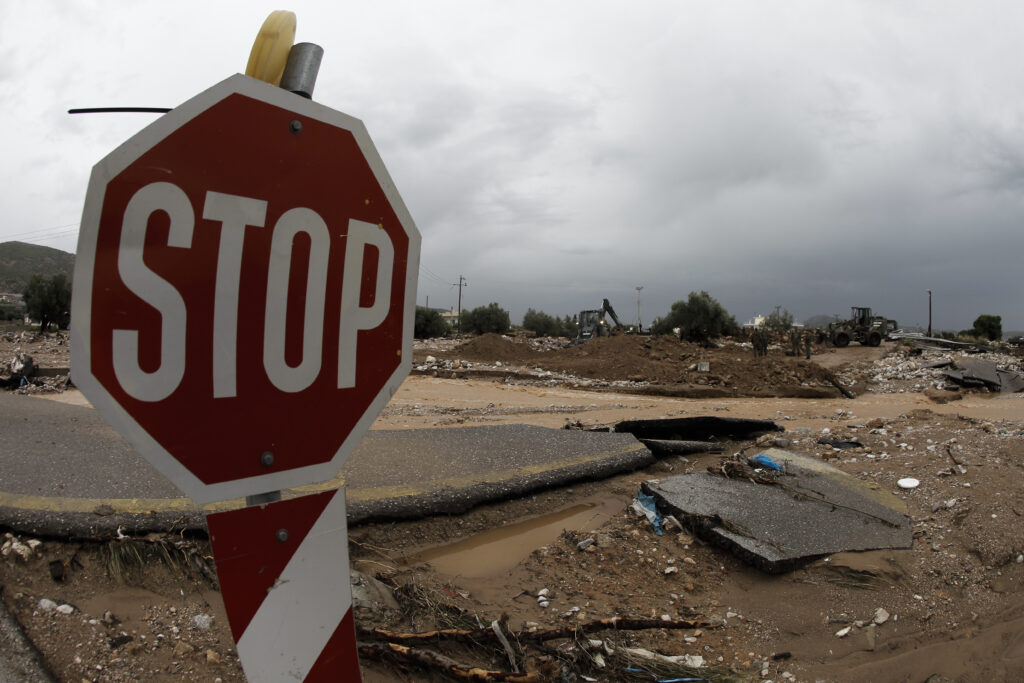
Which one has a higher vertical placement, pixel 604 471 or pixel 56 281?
pixel 56 281

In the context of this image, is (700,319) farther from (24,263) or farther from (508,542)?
(24,263)

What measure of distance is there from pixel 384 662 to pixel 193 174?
5.62 feet

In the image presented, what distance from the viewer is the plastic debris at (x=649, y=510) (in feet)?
10.7

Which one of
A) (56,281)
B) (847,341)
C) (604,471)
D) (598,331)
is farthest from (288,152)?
(56,281)

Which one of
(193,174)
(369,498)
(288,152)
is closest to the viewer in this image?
(193,174)

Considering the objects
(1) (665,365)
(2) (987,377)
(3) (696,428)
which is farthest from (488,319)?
(3) (696,428)

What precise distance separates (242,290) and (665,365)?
55.0ft

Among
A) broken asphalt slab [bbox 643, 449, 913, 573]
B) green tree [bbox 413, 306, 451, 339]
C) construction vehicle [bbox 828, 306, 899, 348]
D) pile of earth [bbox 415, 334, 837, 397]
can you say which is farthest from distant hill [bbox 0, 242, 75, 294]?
broken asphalt slab [bbox 643, 449, 913, 573]

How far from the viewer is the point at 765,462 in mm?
4059

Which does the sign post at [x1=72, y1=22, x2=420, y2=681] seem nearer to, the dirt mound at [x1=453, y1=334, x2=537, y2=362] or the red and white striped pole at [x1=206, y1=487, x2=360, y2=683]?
the red and white striped pole at [x1=206, y1=487, x2=360, y2=683]

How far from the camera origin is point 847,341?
88.9 ft

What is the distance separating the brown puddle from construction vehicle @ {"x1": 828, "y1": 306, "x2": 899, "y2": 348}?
91.7ft

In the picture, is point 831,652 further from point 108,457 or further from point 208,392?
point 108,457

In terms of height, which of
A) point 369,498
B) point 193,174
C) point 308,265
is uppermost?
point 193,174
